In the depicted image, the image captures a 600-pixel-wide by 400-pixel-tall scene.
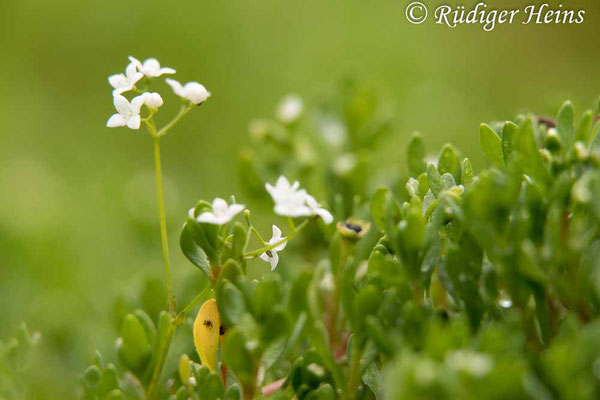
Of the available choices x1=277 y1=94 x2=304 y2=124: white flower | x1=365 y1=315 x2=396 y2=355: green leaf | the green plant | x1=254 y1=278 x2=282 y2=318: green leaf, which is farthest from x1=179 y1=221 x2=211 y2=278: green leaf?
x1=277 y1=94 x2=304 y2=124: white flower

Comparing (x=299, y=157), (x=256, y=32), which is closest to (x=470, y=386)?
(x=299, y=157)

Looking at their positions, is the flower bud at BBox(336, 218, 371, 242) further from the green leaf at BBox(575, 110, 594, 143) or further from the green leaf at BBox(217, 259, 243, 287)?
the green leaf at BBox(575, 110, 594, 143)

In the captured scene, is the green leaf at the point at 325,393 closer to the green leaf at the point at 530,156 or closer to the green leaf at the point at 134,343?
the green leaf at the point at 134,343

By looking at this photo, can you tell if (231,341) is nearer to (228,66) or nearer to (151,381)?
(151,381)

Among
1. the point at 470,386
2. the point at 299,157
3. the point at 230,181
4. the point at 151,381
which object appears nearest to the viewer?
the point at 470,386

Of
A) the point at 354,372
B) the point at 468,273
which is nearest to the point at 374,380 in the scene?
the point at 354,372

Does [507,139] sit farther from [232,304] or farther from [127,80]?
[127,80]

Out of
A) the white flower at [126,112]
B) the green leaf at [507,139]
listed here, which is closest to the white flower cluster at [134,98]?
the white flower at [126,112]
